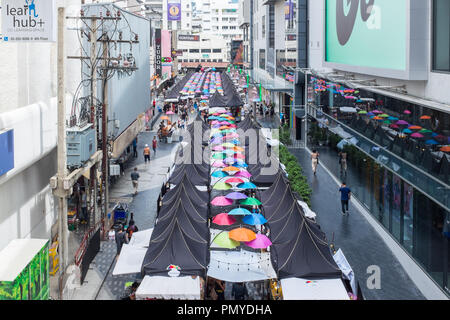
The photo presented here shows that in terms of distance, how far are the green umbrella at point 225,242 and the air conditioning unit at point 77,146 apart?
14.8 ft

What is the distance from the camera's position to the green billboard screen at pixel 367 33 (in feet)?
49.5

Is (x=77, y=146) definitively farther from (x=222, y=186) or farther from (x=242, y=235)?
(x=222, y=186)

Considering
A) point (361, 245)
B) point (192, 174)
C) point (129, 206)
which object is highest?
point (192, 174)

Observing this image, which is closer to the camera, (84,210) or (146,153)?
(84,210)

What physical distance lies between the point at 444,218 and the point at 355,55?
31.2ft

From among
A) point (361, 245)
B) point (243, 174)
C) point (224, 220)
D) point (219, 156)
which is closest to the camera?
point (224, 220)

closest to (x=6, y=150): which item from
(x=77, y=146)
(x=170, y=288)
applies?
Answer: (x=77, y=146)

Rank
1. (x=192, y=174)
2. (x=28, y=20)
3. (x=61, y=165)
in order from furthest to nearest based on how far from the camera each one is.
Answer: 1. (x=192, y=174)
2. (x=61, y=165)
3. (x=28, y=20)

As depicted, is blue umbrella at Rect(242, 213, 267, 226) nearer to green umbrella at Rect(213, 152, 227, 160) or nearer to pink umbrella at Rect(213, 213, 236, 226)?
pink umbrella at Rect(213, 213, 236, 226)

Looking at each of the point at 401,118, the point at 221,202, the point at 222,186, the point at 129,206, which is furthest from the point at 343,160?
the point at 129,206

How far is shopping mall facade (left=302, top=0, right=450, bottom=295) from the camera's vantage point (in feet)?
40.9

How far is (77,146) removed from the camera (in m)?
15.4

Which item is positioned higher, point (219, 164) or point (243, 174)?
point (219, 164)

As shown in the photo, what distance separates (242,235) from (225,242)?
472mm
